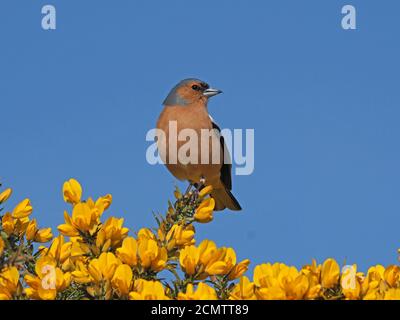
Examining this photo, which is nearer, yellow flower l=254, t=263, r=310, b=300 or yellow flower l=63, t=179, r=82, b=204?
yellow flower l=254, t=263, r=310, b=300

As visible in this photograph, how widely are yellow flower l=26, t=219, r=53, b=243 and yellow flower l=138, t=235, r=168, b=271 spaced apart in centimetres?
92

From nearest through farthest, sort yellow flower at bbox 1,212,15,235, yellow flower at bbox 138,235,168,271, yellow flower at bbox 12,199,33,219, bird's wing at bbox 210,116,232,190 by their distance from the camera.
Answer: yellow flower at bbox 138,235,168,271 → yellow flower at bbox 1,212,15,235 → yellow flower at bbox 12,199,33,219 → bird's wing at bbox 210,116,232,190

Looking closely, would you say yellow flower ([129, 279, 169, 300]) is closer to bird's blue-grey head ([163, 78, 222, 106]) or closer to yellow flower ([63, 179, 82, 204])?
yellow flower ([63, 179, 82, 204])

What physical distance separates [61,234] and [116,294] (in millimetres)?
703

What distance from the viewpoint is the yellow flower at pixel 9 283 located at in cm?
350

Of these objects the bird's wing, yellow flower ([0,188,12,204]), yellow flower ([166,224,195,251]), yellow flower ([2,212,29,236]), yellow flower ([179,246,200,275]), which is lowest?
yellow flower ([179,246,200,275])

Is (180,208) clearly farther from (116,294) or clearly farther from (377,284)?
(377,284)

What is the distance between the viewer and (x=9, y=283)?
3523mm

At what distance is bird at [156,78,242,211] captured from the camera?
25.7 ft

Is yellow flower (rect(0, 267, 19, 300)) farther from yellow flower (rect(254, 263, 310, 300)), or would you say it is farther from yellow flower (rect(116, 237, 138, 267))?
yellow flower (rect(254, 263, 310, 300))

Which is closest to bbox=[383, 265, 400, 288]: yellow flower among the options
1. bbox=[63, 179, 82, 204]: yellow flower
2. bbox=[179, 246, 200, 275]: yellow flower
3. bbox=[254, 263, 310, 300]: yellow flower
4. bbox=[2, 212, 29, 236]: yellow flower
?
bbox=[254, 263, 310, 300]: yellow flower

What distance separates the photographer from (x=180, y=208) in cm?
444

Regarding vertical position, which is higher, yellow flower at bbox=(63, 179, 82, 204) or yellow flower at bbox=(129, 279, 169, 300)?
yellow flower at bbox=(63, 179, 82, 204)

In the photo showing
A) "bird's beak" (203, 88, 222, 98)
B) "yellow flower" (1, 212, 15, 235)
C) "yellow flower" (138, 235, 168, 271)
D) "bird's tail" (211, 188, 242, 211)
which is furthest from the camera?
"bird's beak" (203, 88, 222, 98)
